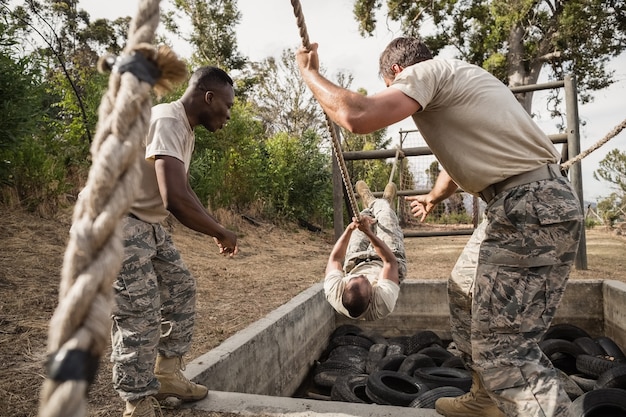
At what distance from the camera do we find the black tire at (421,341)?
4502 mm

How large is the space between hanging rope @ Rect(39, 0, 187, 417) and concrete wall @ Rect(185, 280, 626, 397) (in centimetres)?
213

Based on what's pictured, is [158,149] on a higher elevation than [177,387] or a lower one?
higher

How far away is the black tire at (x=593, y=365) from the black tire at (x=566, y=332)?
72 centimetres

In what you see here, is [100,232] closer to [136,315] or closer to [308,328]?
[136,315]

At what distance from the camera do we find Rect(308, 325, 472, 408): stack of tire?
3207 mm

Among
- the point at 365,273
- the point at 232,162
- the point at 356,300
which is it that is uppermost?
the point at 232,162

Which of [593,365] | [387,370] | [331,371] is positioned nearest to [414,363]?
[387,370]

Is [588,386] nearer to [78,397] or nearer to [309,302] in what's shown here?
[309,302]

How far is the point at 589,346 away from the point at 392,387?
1879mm

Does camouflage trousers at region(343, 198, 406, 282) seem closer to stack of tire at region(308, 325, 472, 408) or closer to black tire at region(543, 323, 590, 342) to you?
stack of tire at region(308, 325, 472, 408)

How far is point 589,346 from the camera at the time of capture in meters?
3.91

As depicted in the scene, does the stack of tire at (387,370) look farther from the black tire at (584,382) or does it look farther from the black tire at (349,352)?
the black tire at (584,382)

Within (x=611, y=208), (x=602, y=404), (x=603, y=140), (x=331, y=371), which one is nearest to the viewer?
(x=602, y=404)

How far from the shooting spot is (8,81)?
18.6 feet
